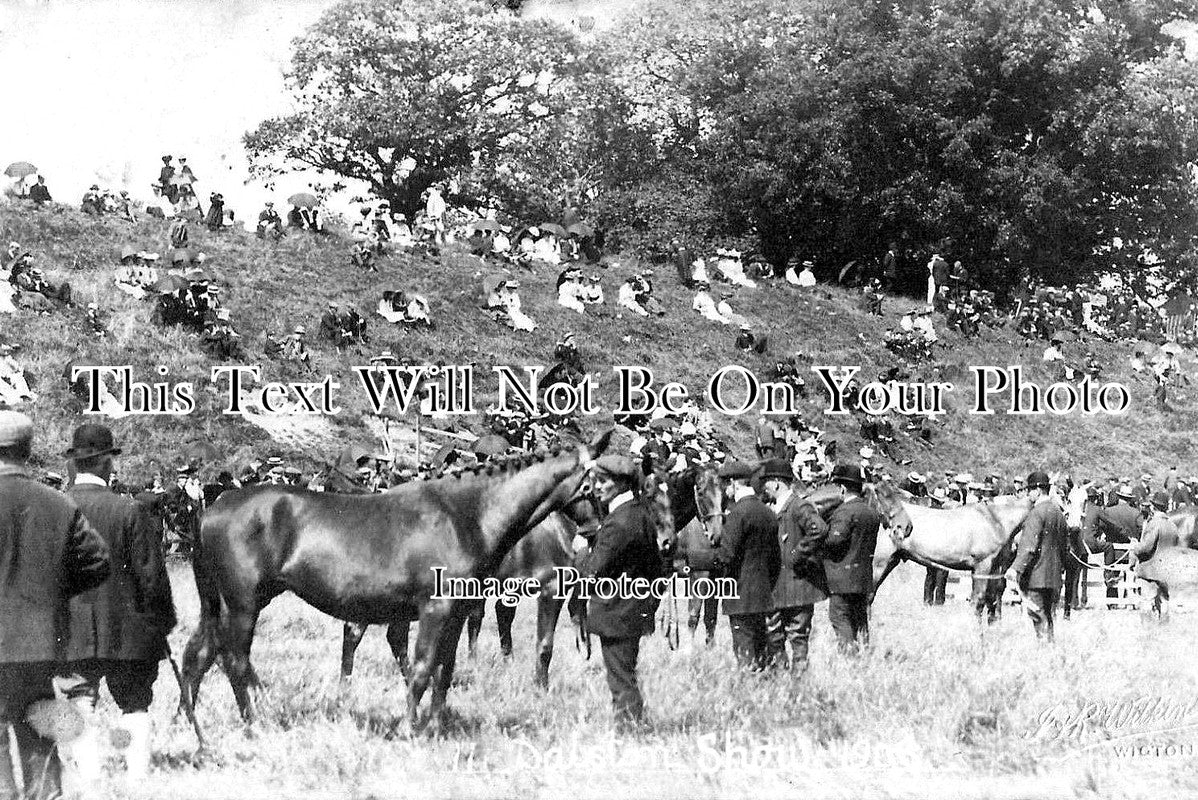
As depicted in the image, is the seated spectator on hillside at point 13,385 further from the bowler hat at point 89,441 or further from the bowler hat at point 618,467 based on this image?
the bowler hat at point 618,467

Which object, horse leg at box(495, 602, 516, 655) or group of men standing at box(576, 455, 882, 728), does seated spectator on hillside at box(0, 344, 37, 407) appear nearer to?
horse leg at box(495, 602, 516, 655)

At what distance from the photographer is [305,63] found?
19.2 metres

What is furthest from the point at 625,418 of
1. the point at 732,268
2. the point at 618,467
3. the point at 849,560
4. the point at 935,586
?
the point at 732,268

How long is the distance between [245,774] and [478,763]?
1344mm

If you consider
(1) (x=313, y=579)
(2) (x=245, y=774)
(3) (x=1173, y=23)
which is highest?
(3) (x=1173, y=23)

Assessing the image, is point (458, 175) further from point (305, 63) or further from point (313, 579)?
point (313, 579)

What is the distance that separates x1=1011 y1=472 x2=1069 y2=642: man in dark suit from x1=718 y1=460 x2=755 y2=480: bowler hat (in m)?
4.13

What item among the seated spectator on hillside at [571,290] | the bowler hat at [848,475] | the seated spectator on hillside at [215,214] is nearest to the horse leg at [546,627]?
the bowler hat at [848,475]

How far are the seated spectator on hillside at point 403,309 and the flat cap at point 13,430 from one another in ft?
59.4

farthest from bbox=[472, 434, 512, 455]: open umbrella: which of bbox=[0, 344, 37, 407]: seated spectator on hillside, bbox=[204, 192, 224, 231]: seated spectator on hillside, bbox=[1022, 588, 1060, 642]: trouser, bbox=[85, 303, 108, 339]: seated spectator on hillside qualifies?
bbox=[204, 192, 224, 231]: seated spectator on hillside

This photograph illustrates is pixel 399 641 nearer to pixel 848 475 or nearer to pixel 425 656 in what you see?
pixel 425 656

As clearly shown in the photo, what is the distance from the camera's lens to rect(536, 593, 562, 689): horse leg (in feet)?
36.3

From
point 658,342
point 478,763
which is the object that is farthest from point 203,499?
point 658,342

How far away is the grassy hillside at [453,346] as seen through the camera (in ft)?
66.6
